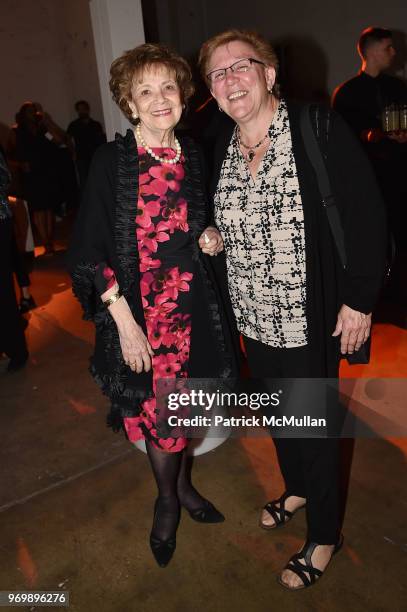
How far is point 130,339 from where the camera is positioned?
1.73 meters

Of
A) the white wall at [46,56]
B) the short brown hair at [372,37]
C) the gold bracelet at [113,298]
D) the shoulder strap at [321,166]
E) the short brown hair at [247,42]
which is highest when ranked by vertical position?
the white wall at [46,56]

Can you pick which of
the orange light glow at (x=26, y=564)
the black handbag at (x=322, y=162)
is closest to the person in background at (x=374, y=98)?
the black handbag at (x=322, y=162)

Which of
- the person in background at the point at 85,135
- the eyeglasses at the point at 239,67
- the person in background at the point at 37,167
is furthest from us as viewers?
the person in background at the point at 85,135

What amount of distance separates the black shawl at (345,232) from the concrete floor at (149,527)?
2.95 feet

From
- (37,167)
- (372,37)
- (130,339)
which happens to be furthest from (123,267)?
(37,167)

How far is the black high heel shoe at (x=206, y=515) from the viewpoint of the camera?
2.17 m

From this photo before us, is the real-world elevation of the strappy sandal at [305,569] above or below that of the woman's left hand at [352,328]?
below

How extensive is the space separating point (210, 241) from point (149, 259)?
21cm

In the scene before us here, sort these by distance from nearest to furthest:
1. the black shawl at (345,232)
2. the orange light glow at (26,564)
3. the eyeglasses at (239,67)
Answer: the black shawl at (345,232) → the eyeglasses at (239,67) → the orange light glow at (26,564)

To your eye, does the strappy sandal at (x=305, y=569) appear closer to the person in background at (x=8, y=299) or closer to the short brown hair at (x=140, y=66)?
the short brown hair at (x=140, y=66)

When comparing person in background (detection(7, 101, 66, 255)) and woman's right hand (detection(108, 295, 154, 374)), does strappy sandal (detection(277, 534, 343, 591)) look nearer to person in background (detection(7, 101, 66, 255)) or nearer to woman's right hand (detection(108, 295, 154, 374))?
woman's right hand (detection(108, 295, 154, 374))

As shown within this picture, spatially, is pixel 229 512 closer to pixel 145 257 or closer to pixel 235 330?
pixel 235 330

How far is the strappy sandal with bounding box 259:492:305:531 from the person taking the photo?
83.4 inches

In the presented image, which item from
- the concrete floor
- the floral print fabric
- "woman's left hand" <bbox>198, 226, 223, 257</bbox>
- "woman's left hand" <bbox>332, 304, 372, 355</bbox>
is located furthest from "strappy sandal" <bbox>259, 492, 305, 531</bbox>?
"woman's left hand" <bbox>198, 226, 223, 257</bbox>
